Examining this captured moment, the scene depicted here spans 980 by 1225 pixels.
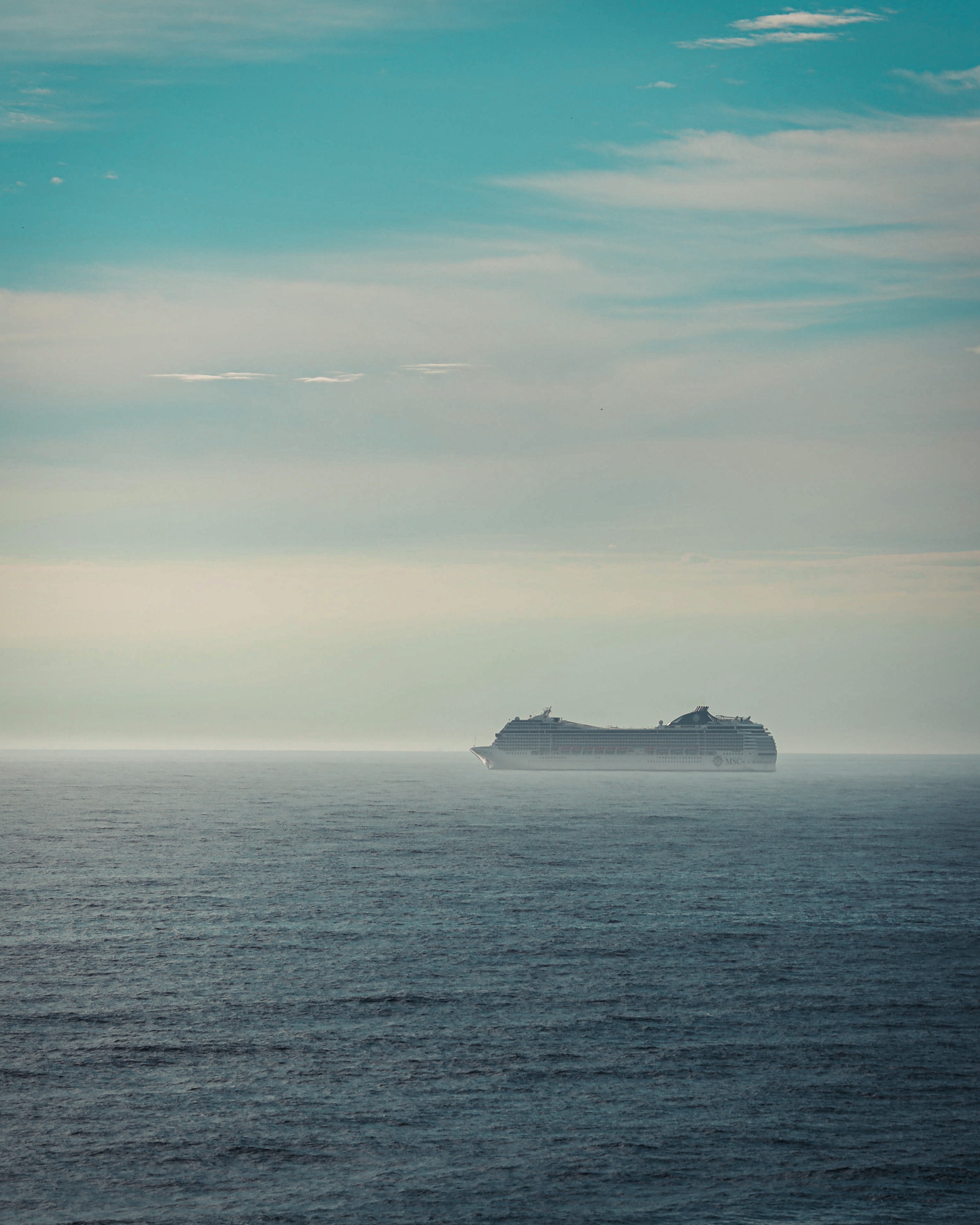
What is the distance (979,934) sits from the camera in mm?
51625

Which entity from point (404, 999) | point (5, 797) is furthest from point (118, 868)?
point (5, 797)

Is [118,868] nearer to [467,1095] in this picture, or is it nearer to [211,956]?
[211,956]

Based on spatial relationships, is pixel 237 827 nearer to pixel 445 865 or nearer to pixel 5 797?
pixel 445 865

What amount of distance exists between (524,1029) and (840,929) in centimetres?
2321

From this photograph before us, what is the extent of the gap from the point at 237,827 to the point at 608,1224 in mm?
96589

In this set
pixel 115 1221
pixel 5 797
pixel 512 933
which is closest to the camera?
pixel 115 1221

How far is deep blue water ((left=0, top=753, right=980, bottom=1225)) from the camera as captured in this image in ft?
78.3

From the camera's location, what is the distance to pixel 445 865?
76875mm

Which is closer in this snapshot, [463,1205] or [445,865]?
[463,1205]

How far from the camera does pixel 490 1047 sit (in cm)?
3334

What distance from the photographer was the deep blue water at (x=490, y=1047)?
78.3 ft

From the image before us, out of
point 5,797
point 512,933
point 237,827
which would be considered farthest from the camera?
point 5,797

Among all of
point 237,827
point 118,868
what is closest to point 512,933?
point 118,868

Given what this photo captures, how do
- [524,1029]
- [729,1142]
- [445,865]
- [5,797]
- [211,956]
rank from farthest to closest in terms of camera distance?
[5,797] → [445,865] → [211,956] → [524,1029] → [729,1142]
